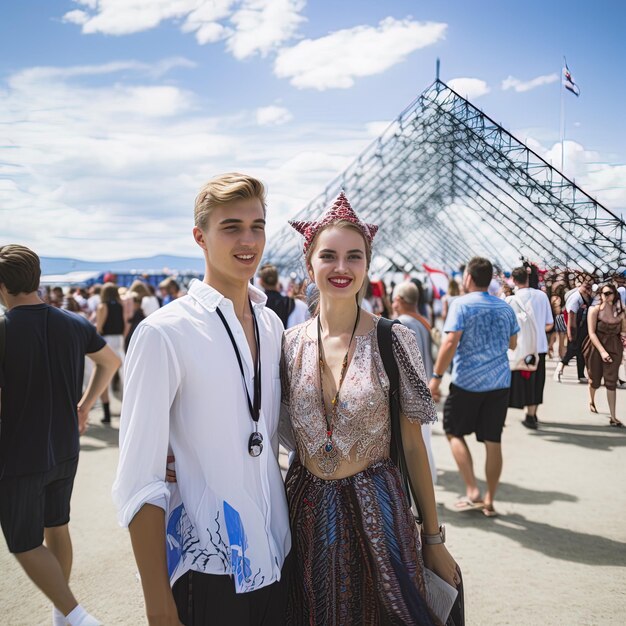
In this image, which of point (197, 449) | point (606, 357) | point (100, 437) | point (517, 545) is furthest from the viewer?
point (606, 357)

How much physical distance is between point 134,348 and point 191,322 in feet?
0.65

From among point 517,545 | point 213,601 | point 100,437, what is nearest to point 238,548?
point 213,601

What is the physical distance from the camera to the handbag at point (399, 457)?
6.50 ft

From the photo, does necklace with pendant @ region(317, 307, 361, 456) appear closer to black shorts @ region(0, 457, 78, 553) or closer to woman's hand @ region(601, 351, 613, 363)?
black shorts @ region(0, 457, 78, 553)

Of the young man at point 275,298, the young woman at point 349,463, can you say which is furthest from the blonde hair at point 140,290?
the young woman at point 349,463

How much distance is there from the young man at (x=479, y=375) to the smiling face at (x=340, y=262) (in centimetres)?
256

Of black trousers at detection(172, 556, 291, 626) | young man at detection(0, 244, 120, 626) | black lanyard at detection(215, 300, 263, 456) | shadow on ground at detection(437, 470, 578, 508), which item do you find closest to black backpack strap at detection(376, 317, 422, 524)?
black lanyard at detection(215, 300, 263, 456)

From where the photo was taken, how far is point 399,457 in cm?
208

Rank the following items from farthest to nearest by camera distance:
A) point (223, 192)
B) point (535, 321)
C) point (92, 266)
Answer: point (92, 266), point (535, 321), point (223, 192)

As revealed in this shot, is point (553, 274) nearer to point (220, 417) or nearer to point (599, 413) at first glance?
point (599, 413)

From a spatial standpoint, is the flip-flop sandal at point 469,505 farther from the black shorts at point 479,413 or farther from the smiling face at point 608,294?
the smiling face at point 608,294

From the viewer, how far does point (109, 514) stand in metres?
4.52

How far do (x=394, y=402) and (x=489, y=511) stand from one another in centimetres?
291

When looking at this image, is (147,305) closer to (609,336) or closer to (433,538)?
(609,336)
